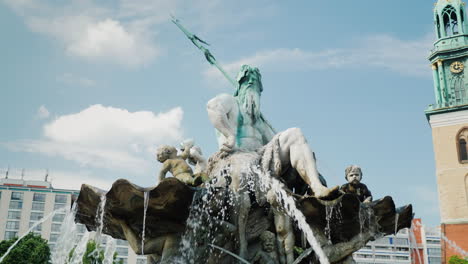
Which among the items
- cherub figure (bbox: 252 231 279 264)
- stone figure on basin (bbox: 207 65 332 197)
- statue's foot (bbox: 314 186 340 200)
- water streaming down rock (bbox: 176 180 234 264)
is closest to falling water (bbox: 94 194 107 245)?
water streaming down rock (bbox: 176 180 234 264)

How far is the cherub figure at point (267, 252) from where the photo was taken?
7180 mm

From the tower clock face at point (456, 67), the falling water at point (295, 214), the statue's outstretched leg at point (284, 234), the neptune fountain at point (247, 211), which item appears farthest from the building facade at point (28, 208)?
the falling water at point (295, 214)

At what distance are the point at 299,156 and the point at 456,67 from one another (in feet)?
213

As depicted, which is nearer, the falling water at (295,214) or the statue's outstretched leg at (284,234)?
the falling water at (295,214)

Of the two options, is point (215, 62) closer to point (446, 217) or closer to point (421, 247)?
point (446, 217)

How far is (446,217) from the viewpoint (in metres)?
62.5

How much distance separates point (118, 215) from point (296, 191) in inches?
103

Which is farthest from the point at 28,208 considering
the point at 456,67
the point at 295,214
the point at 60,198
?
the point at 295,214

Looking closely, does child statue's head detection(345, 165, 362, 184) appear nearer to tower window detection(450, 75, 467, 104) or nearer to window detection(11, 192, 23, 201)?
tower window detection(450, 75, 467, 104)

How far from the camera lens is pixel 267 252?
23.9 ft

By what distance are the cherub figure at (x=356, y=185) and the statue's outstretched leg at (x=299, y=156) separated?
1.93 feet

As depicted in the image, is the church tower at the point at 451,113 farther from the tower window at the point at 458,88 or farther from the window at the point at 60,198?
the window at the point at 60,198

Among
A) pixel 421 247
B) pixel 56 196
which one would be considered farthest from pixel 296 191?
pixel 421 247

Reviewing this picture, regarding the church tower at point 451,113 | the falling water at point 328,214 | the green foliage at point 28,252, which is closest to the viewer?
the falling water at point 328,214
